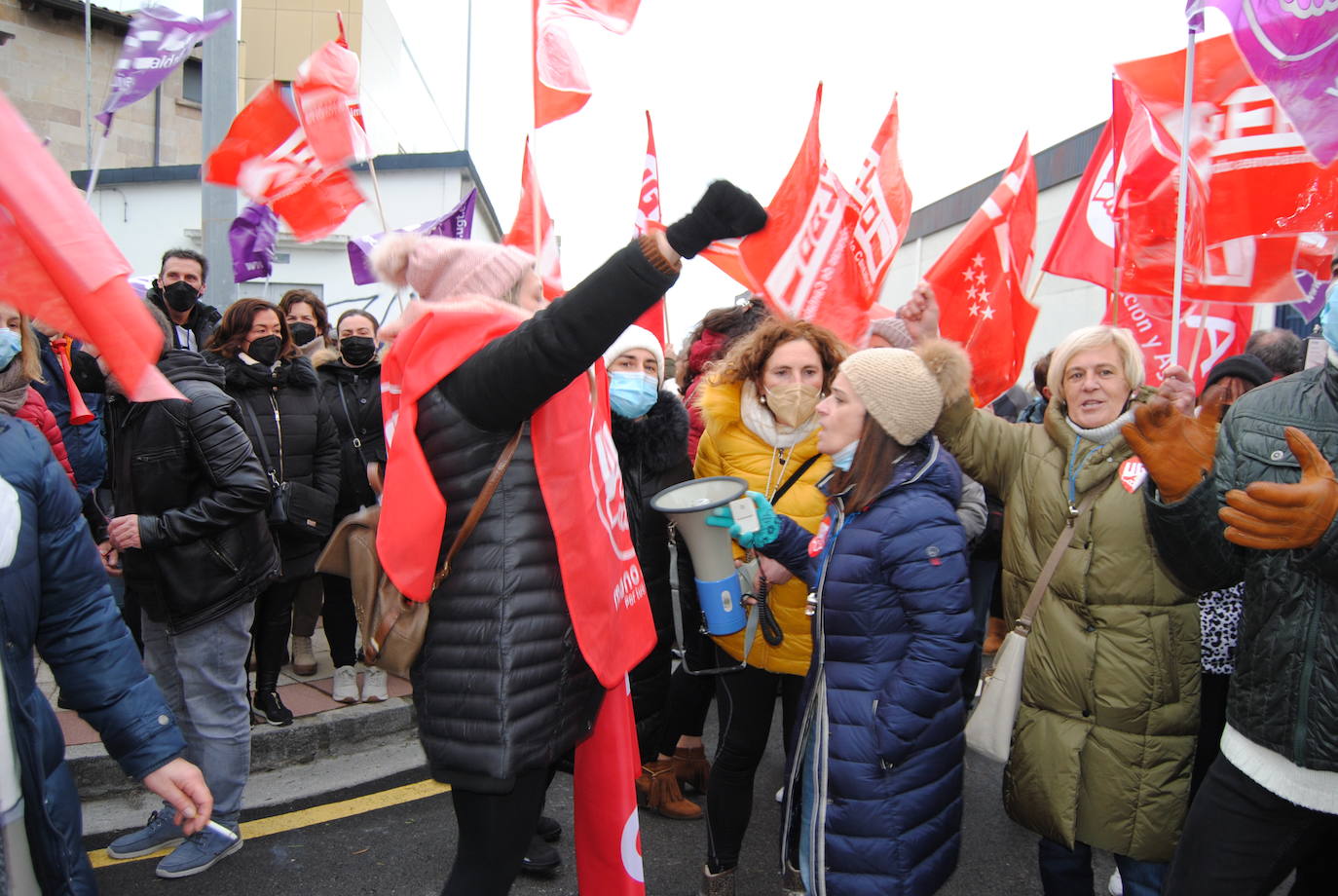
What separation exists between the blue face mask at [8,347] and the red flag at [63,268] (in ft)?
4.83

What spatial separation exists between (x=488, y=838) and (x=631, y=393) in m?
1.97

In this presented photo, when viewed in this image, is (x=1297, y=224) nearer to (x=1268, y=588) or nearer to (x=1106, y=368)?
(x=1106, y=368)

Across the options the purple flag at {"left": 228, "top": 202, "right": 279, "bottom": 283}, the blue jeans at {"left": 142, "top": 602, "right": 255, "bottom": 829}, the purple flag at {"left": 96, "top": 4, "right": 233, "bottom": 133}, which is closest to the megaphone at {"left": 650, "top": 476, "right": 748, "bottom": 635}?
the blue jeans at {"left": 142, "top": 602, "right": 255, "bottom": 829}

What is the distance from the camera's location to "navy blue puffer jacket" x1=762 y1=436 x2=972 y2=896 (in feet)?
7.72

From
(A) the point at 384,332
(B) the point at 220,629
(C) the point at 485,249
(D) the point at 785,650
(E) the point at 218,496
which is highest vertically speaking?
(C) the point at 485,249

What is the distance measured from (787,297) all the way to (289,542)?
9.73 ft

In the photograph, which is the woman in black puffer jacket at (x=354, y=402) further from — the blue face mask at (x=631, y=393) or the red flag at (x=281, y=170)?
the blue face mask at (x=631, y=393)

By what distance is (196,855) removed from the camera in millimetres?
3273

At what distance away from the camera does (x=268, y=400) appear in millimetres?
4711

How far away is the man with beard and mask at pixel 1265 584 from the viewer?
1.86 m

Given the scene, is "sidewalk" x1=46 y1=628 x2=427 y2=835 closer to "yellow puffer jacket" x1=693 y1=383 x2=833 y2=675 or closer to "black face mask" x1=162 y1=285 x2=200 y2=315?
"yellow puffer jacket" x1=693 y1=383 x2=833 y2=675

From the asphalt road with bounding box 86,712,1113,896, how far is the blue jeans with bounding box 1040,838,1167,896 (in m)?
0.59

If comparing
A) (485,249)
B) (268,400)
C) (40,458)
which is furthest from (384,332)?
(268,400)

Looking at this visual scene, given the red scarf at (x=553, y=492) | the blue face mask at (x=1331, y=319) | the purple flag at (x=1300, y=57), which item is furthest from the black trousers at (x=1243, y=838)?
the purple flag at (x=1300, y=57)
